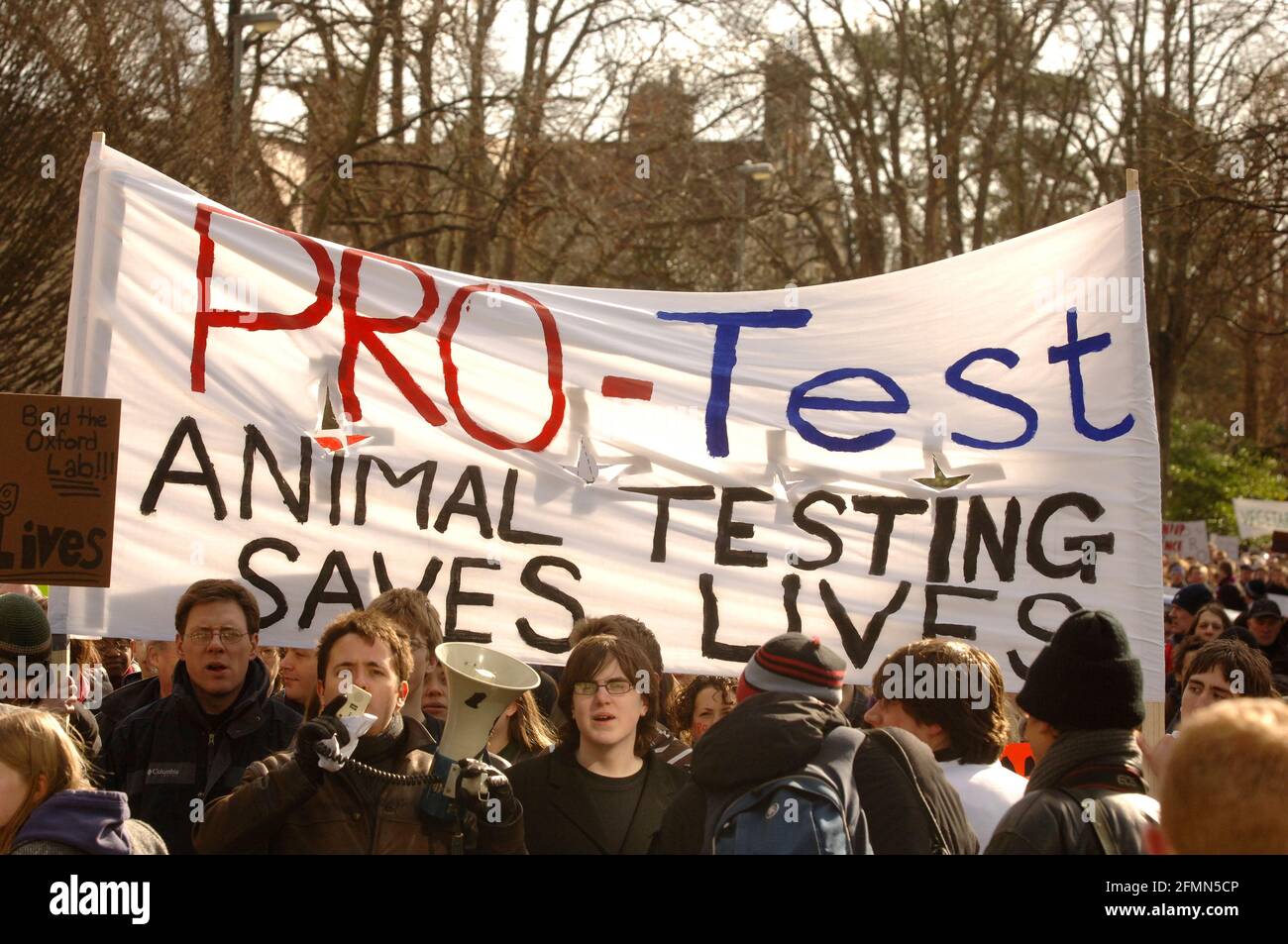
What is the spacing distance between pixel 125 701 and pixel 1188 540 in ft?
74.7

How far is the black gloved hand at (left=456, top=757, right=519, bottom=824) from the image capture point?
354 centimetres

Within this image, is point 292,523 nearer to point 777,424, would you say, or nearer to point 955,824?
point 777,424

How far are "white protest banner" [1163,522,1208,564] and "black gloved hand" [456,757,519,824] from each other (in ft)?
76.0

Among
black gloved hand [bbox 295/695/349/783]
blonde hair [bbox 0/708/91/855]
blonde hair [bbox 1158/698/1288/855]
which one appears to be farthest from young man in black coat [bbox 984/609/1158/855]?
blonde hair [bbox 0/708/91/855]

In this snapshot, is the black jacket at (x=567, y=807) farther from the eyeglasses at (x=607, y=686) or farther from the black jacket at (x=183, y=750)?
the black jacket at (x=183, y=750)

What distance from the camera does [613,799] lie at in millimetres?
4191

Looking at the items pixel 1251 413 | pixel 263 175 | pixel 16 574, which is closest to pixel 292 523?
pixel 16 574

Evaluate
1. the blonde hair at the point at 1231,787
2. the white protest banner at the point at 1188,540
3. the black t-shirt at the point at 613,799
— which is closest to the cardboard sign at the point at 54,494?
the black t-shirt at the point at 613,799

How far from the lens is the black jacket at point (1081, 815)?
302 centimetres

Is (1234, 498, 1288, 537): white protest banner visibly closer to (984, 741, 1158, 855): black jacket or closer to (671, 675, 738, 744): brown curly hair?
(671, 675, 738, 744): brown curly hair

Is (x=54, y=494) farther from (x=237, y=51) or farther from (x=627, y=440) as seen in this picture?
(x=237, y=51)

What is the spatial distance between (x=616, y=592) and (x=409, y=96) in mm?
15268

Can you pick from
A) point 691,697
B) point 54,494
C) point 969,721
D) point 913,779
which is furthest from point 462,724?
point 691,697

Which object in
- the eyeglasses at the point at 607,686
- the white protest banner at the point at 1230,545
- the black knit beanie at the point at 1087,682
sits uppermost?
the white protest banner at the point at 1230,545
